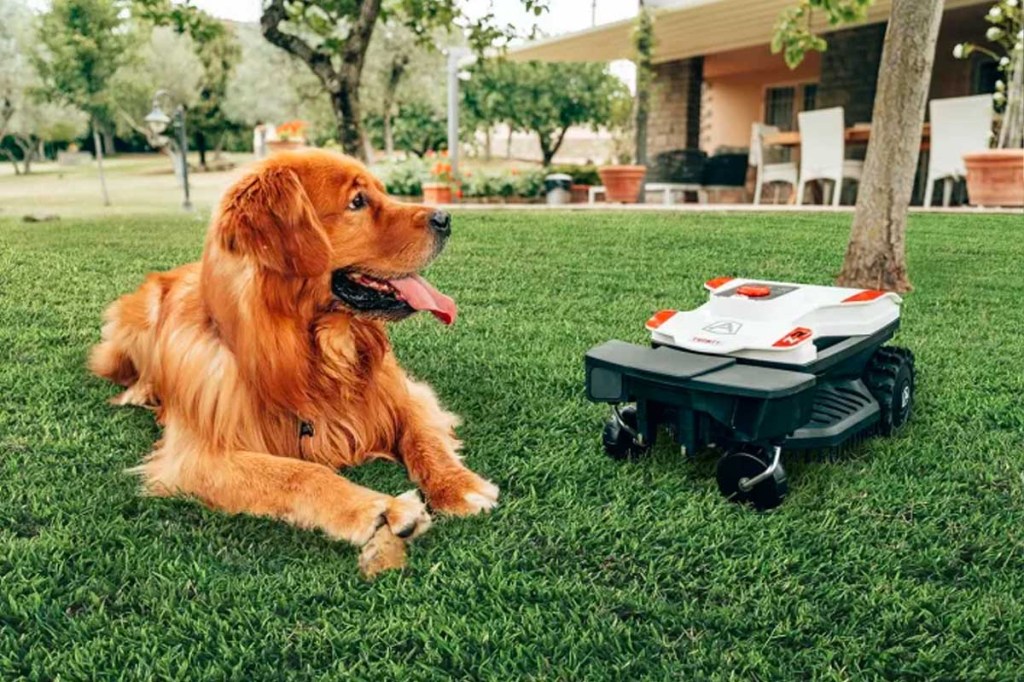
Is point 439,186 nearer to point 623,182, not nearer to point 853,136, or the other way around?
point 623,182

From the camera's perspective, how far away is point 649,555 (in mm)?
1968

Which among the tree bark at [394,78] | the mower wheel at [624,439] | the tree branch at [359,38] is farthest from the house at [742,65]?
the mower wheel at [624,439]

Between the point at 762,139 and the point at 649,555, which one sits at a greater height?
the point at 762,139

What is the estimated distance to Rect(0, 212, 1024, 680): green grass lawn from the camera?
62.8 inches

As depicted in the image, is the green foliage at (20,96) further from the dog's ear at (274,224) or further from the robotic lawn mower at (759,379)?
the robotic lawn mower at (759,379)

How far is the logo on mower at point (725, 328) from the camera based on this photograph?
237 centimetres

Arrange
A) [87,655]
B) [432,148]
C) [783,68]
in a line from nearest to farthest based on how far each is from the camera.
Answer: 1. [87,655]
2. [783,68]
3. [432,148]

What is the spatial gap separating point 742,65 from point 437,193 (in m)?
8.53

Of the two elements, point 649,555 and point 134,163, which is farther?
point 134,163

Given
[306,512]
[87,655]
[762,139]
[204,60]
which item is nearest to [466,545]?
[306,512]

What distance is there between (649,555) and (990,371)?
2.23 m

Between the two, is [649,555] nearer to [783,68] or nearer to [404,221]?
[404,221]

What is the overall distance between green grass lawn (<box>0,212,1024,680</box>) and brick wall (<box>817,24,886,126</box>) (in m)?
12.2

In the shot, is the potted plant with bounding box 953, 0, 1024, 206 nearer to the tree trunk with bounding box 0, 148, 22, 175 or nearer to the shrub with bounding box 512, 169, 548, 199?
the shrub with bounding box 512, 169, 548, 199
